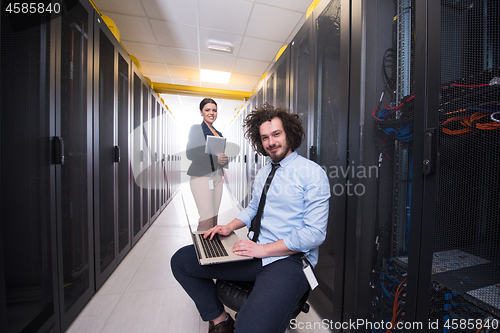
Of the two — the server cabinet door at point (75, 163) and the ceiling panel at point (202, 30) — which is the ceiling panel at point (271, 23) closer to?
the ceiling panel at point (202, 30)

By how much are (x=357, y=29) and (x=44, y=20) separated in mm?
1546

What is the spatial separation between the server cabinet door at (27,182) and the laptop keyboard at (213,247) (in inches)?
29.5

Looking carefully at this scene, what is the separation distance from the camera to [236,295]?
0.86 metres

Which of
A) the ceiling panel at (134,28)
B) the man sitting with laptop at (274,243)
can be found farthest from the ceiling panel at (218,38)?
the man sitting with laptop at (274,243)

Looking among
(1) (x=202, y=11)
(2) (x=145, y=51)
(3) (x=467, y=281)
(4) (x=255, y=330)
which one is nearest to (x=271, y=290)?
(4) (x=255, y=330)

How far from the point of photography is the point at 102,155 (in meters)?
1.66

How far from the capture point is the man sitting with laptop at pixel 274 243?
745mm

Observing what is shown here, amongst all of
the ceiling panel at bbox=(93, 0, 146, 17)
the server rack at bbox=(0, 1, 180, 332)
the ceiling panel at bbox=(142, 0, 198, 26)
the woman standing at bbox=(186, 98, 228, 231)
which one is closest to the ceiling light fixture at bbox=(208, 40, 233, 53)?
the ceiling panel at bbox=(142, 0, 198, 26)

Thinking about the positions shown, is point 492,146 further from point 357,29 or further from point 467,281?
point 357,29

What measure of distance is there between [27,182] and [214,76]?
3682 mm

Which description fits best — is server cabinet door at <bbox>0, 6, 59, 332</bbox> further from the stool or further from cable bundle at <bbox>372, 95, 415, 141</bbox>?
cable bundle at <bbox>372, 95, 415, 141</bbox>

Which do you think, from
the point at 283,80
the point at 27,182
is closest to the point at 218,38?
the point at 283,80

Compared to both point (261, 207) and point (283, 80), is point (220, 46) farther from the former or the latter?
point (261, 207)

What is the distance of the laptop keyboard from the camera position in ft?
2.74
